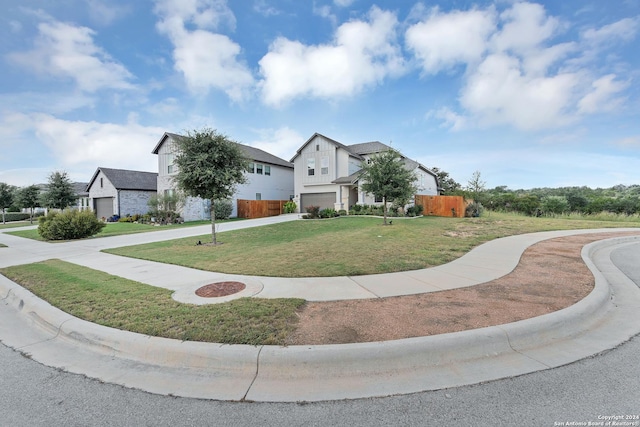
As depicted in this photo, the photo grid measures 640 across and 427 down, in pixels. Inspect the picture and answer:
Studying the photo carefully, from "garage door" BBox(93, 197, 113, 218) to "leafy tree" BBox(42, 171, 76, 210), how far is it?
5.01 meters

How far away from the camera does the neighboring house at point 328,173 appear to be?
27.9 meters

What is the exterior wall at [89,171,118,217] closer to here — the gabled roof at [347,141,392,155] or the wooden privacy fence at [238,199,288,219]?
the wooden privacy fence at [238,199,288,219]

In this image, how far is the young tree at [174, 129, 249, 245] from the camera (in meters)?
11.5

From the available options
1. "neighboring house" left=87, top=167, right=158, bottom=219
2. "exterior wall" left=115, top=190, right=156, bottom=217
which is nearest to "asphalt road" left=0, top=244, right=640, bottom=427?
"neighboring house" left=87, top=167, right=158, bottom=219

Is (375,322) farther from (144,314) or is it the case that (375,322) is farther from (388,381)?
(144,314)

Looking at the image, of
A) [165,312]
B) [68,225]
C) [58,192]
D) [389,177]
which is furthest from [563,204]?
[58,192]

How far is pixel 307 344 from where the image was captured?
3.21m

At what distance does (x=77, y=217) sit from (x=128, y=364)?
16305 millimetres

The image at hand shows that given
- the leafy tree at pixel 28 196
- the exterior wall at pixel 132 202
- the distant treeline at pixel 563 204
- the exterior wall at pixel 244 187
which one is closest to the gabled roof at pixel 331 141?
the exterior wall at pixel 244 187

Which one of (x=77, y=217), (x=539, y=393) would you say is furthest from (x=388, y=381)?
(x=77, y=217)

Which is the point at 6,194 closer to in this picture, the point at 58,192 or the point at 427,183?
the point at 58,192

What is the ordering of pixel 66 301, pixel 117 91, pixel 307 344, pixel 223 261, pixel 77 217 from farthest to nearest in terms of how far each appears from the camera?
pixel 117 91, pixel 77 217, pixel 223 261, pixel 66 301, pixel 307 344

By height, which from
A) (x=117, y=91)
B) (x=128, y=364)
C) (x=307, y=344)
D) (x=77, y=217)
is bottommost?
(x=128, y=364)

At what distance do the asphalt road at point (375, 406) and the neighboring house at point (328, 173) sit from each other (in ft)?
80.3
